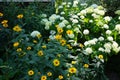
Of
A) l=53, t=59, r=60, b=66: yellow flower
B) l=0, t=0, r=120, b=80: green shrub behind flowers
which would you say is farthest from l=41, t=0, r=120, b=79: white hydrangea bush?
l=53, t=59, r=60, b=66: yellow flower

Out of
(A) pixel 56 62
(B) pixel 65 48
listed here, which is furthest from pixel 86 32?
(A) pixel 56 62

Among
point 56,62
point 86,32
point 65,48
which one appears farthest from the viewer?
point 86,32

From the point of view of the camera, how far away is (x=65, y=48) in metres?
4.09

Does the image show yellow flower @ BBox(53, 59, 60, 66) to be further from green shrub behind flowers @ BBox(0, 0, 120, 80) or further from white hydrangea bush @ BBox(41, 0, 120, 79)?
white hydrangea bush @ BBox(41, 0, 120, 79)

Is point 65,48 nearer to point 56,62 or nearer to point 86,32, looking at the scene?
point 56,62

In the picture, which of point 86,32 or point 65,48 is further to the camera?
point 86,32

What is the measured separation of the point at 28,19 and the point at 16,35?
1.71ft

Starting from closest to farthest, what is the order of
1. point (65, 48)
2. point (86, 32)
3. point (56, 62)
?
point (56, 62) < point (65, 48) < point (86, 32)

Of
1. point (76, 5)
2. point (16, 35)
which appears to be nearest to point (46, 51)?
point (16, 35)

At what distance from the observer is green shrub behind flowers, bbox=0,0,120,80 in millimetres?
3773

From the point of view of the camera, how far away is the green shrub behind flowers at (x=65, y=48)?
12.4 feet

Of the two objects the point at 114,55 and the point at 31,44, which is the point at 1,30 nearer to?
the point at 31,44

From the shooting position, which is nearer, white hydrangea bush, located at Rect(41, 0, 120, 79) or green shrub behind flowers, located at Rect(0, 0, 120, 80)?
green shrub behind flowers, located at Rect(0, 0, 120, 80)

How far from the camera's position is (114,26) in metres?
5.20
